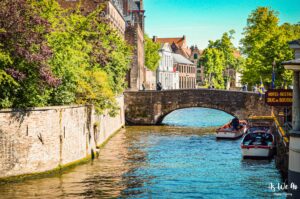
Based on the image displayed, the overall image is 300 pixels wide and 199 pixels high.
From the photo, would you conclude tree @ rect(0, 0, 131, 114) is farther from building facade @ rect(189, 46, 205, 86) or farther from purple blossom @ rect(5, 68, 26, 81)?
building facade @ rect(189, 46, 205, 86)

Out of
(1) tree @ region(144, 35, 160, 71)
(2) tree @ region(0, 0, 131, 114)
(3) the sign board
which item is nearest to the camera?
(3) the sign board

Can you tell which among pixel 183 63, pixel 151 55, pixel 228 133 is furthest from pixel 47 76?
pixel 183 63

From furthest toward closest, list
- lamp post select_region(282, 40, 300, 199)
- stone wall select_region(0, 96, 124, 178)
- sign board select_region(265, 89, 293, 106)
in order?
stone wall select_region(0, 96, 124, 178), sign board select_region(265, 89, 293, 106), lamp post select_region(282, 40, 300, 199)

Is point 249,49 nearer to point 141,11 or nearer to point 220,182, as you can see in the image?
point 141,11

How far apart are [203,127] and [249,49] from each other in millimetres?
20755

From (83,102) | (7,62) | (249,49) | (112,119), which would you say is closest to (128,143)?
(112,119)

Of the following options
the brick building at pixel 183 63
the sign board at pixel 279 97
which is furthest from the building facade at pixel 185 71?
the sign board at pixel 279 97

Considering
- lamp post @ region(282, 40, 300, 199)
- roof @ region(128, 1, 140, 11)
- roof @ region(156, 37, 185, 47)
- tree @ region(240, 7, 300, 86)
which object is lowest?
lamp post @ region(282, 40, 300, 199)

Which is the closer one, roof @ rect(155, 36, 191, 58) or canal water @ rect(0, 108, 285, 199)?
Result: canal water @ rect(0, 108, 285, 199)

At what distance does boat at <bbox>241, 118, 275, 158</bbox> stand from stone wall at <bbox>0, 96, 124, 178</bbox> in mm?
10381

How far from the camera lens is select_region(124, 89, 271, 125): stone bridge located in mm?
59125

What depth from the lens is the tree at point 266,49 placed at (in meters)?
63.3

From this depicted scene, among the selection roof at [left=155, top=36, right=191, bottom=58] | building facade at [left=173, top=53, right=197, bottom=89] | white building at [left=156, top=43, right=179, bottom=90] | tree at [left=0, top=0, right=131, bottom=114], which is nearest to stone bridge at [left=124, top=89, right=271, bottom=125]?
tree at [left=0, top=0, right=131, bottom=114]

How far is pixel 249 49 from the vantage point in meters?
77.0
